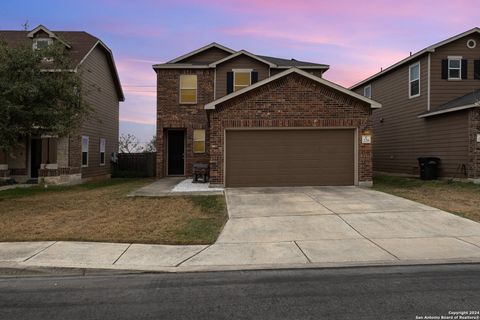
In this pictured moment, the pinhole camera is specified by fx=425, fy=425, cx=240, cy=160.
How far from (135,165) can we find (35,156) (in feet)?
19.9

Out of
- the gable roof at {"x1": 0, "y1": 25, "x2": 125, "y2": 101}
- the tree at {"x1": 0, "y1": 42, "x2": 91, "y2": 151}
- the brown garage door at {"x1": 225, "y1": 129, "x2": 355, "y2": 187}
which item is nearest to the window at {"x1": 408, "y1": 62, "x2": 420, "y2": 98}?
the brown garage door at {"x1": 225, "y1": 129, "x2": 355, "y2": 187}

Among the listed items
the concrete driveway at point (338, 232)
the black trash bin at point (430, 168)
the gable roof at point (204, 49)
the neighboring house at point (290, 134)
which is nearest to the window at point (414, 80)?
the black trash bin at point (430, 168)

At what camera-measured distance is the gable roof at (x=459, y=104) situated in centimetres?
1753

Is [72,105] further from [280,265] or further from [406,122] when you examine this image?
[406,122]

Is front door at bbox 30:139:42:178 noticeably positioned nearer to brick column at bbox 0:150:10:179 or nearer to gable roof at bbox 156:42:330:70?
brick column at bbox 0:150:10:179

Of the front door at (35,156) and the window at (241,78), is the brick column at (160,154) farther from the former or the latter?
the front door at (35,156)

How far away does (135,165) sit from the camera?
26.2m

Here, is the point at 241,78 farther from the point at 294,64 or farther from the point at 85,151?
the point at 85,151

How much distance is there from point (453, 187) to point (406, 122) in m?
7.27

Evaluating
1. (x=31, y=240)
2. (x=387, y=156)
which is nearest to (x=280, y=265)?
(x=31, y=240)

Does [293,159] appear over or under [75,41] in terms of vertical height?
under

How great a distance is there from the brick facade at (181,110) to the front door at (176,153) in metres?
0.61

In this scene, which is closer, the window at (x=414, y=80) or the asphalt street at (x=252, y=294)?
the asphalt street at (x=252, y=294)

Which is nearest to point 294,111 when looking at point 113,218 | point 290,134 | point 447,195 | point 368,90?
point 290,134
